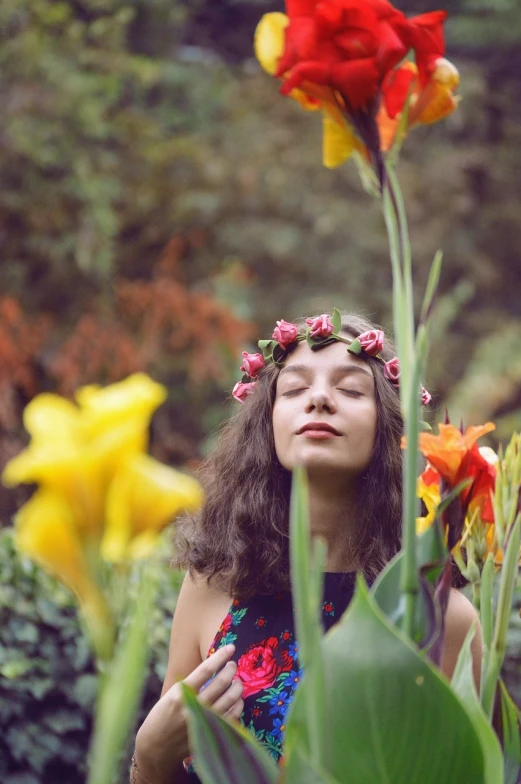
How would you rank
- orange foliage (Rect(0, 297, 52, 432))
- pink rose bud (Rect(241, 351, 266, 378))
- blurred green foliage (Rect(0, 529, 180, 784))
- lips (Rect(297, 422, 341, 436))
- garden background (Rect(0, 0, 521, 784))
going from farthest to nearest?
garden background (Rect(0, 0, 521, 784)) < orange foliage (Rect(0, 297, 52, 432)) < blurred green foliage (Rect(0, 529, 180, 784)) < pink rose bud (Rect(241, 351, 266, 378)) < lips (Rect(297, 422, 341, 436))

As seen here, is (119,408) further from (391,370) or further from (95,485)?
(391,370)

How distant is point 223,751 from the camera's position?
678 mm

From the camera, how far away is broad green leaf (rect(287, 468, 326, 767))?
594 mm

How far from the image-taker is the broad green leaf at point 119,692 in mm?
507

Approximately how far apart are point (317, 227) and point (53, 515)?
23.7 feet

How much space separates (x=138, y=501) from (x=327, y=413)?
0.83 metres

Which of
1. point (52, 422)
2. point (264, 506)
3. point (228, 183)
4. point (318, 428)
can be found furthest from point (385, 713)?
point (228, 183)

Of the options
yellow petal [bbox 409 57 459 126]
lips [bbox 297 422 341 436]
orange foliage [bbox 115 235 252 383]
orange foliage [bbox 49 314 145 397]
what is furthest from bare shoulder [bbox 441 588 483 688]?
orange foliage [bbox 115 235 252 383]

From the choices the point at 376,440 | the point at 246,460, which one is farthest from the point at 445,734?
the point at 246,460

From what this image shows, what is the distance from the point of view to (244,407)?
1.67m

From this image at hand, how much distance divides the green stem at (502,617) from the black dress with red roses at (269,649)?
629mm

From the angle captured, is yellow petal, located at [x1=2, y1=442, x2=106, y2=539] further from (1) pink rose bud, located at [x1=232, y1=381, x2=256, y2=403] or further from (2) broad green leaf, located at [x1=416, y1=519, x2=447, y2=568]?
(1) pink rose bud, located at [x1=232, y1=381, x2=256, y2=403]

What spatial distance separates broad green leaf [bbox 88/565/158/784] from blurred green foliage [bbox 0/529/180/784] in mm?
1630

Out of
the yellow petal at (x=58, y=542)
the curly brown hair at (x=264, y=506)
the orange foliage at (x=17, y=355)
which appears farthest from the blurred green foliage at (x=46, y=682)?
the orange foliage at (x=17, y=355)
